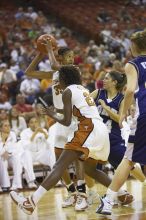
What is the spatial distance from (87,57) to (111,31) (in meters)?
4.30

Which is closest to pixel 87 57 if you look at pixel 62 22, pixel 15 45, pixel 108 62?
pixel 108 62

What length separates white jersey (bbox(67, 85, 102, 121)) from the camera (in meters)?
5.58

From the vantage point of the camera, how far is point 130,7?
23.5 meters

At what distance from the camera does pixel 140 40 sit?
17.0 ft

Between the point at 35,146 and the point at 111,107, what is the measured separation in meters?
3.52

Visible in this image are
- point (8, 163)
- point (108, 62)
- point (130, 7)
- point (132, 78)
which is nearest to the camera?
point (132, 78)

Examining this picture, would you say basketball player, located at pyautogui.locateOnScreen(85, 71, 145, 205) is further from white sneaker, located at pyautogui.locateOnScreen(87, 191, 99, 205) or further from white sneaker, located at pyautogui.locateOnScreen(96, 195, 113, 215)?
white sneaker, located at pyautogui.locateOnScreen(96, 195, 113, 215)

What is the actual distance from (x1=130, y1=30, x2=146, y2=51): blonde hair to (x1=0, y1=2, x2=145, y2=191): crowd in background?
2139 mm

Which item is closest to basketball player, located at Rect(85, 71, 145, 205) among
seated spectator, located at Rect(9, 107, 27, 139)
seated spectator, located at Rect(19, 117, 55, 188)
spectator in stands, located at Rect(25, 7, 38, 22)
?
seated spectator, located at Rect(19, 117, 55, 188)

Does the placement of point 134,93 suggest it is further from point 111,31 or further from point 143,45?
point 111,31

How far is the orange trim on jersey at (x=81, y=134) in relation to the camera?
18.0 ft

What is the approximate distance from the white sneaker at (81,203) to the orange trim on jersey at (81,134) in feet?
1.87

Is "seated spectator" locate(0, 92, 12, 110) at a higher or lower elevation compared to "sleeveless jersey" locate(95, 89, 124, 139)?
lower

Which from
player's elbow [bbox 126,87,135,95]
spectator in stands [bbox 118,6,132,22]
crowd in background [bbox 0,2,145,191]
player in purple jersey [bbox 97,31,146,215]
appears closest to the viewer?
player's elbow [bbox 126,87,135,95]
